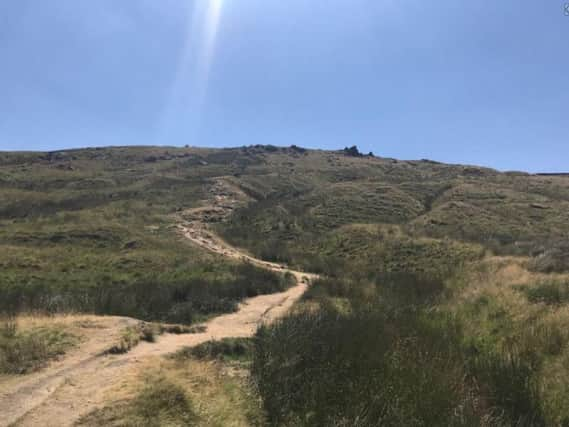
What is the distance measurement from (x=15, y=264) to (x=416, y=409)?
27643mm

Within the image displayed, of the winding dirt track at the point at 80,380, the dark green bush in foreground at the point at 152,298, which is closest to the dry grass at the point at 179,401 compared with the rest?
the winding dirt track at the point at 80,380

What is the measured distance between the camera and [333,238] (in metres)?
40.6

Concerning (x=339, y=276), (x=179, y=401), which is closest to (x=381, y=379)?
(x=179, y=401)

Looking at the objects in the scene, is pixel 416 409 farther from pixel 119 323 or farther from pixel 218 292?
pixel 218 292

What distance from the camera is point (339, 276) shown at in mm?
26422

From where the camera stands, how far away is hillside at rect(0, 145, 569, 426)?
6203mm

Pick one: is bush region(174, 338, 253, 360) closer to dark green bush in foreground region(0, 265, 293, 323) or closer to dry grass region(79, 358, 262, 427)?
dry grass region(79, 358, 262, 427)

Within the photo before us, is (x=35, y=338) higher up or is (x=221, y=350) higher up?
(x=35, y=338)

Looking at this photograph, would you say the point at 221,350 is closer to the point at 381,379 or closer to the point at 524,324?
the point at 381,379

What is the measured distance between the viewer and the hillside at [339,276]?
244 inches

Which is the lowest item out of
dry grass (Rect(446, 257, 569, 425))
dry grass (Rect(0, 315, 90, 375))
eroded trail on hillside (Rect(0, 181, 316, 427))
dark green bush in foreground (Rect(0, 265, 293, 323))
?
dark green bush in foreground (Rect(0, 265, 293, 323))

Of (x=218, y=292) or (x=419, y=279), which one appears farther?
(x=419, y=279)

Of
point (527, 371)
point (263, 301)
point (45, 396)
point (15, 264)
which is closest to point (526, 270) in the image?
point (263, 301)

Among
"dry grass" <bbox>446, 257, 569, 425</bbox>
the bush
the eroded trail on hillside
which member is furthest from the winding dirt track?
"dry grass" <bbox>446, 257, 569, 425</bbox>
